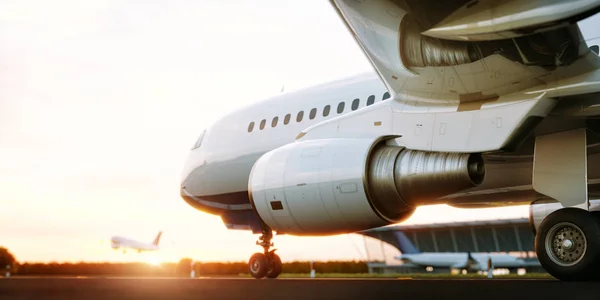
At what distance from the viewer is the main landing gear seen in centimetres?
1266

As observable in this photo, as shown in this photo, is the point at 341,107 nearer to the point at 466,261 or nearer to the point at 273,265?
the point at 273,265

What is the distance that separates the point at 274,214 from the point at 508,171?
3369mm

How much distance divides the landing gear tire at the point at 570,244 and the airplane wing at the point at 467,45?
1.52m

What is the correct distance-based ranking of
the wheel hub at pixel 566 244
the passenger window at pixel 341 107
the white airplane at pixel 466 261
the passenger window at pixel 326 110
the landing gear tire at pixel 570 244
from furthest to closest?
1. the white airplane at pixel 466 261
2. the passenger window at pixel 326 110
3. the passenger window at pixel 341 107
4. the wheel hub at pixel 566 244
5. the landing gear tire at pixel 570 244

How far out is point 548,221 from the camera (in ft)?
26.3

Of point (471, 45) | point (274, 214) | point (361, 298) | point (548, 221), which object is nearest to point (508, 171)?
point (548, 221)

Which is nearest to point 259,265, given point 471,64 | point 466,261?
point 471,64

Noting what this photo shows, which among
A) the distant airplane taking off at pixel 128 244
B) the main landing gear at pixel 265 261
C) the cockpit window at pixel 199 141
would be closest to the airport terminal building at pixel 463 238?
the distant airplane taking off at pixel 128 244

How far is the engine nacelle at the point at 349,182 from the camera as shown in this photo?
8.11 metres

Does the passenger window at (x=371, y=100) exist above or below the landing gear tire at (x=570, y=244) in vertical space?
above

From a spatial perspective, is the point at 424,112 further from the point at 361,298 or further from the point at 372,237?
the point at 372,237

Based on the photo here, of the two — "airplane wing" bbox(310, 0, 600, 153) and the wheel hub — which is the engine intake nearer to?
"airplane wing" bbox(310, 0, 600, 153)

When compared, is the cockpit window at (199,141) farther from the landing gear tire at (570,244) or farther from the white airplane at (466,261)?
the white airplane at (466,261)

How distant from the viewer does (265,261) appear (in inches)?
499
